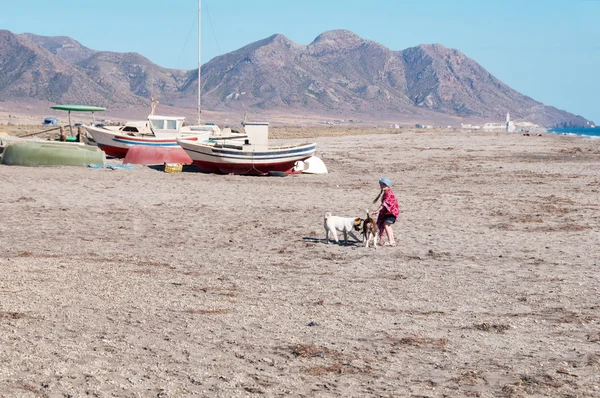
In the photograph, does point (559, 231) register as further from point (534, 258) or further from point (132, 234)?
point (132, 234)

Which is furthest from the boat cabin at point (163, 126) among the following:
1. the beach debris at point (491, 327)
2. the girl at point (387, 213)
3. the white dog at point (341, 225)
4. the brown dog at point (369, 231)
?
the beach debris at point (491, 327)

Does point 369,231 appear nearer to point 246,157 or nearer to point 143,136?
Answer: point 246,157

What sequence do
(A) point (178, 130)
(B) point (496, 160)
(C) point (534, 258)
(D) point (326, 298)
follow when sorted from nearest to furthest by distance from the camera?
(D) point (326, 298) < (C) point (534, 258) < (A) point (178, 130) < (B) point (496, 160)

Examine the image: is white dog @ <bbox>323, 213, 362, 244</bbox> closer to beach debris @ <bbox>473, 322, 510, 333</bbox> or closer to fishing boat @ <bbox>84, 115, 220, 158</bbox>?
beach debris @ <bbox>473, 322, 510, 333</bbox>

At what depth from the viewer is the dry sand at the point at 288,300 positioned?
6539mm

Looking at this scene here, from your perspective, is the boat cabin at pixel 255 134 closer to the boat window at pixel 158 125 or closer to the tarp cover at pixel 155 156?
the tarp cover at pixel 155 156

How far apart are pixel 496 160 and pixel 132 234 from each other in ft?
83.3

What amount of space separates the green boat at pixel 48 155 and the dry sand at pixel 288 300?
25.5ft

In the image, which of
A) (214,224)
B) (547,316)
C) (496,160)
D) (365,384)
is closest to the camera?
(365,384)

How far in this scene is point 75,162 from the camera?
2672 centimetres

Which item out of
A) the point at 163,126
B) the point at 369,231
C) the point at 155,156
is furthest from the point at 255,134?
the point at 369,231

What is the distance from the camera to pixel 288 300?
9227 mm

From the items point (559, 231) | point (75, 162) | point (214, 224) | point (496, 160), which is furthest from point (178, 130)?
point (559, 231)

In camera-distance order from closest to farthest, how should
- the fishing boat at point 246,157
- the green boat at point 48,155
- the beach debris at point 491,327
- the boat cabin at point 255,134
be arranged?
1. the beach debris at point 491,327
2. the green boat at point 48,155
3. the fishing boat at point 246,157
4. the boat cabin at point 255,134
